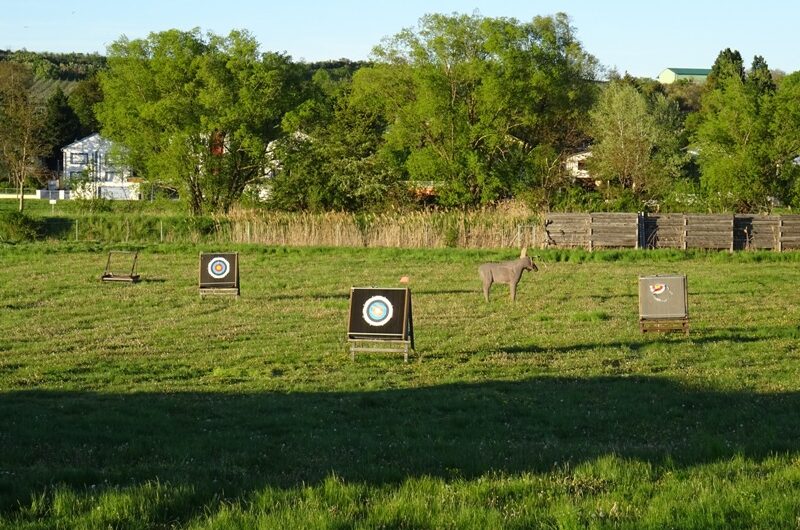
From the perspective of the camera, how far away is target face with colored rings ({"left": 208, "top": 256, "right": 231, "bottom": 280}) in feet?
85.4

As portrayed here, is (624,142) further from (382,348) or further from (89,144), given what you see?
(382,348)

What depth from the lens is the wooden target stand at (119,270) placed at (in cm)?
2911

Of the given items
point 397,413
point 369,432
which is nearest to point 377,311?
point 397,413

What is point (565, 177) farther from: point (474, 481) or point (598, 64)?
point (474, 481)

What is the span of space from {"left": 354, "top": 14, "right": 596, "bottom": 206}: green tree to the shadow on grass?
163ft

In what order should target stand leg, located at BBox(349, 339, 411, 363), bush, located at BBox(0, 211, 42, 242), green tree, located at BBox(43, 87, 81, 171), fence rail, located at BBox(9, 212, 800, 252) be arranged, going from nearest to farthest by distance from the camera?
target stand leg, located at BBox(349, 339, 411, 363) → fence rail, located at BBox(9, 212, 800, 252) → bush, located at BBox(0, 211, 42, 242) → green tree, located at BBox(43, 87, 81, 171)

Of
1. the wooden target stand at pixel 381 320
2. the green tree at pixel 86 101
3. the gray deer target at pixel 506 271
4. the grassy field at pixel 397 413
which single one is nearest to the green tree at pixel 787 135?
the grassy field at pixel 397 413

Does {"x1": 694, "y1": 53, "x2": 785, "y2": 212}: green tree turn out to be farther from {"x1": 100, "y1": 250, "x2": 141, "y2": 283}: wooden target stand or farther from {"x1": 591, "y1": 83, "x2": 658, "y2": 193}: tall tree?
{"x1": 100, "y1": 250, "x2": 141, "y2": 283}: wooden target stand

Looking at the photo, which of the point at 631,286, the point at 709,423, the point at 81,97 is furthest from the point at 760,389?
the point at 81,97

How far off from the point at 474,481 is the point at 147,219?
46199 mm

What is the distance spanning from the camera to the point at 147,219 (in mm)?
52000

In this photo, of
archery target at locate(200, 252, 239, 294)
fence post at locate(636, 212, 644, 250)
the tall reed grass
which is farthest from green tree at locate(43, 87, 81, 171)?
archery target at locate(200, 252, 239, 294)

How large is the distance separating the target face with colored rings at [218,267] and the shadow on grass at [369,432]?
12739 millimetres

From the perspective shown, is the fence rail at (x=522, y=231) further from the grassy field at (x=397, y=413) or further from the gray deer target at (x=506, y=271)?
the gray deer target at (x=506, y=271)
